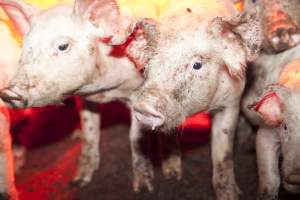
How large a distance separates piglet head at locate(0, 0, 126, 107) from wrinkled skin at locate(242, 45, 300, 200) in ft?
4.57

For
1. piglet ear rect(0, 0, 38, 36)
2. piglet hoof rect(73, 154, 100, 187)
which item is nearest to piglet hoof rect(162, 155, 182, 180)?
piglet hoof rect(73, 154, 100, 187)

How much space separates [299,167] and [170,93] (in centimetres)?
103

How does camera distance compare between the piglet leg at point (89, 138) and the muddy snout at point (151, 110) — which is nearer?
the muddy snout at point (151, 110)

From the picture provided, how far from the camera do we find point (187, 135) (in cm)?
545

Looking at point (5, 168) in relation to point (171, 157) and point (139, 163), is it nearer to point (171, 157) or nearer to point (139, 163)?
point (139, 163)

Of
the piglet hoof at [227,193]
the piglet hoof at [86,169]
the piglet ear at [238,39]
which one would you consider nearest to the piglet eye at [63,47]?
the piglet ear at [238,39]

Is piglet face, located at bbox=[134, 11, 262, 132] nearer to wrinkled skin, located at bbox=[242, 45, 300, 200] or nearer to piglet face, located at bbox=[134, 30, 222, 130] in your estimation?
piglet face, located at bbox=[134, 30, 222, 130]

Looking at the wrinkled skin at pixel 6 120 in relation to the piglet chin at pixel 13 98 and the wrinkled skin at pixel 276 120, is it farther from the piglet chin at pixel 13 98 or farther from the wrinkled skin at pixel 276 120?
the wrinkled skin at pixel 276 120

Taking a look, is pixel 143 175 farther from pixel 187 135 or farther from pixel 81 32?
pixel 81 32

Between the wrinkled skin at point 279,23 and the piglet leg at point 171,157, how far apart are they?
4.56 feet

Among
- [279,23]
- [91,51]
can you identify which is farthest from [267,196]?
[91,51]

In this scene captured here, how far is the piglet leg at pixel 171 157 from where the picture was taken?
14.8 ft

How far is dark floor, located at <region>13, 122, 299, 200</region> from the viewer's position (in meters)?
4.27

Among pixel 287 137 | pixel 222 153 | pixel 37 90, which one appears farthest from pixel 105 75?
pixel 287 137
